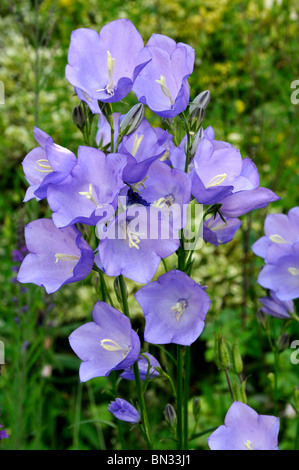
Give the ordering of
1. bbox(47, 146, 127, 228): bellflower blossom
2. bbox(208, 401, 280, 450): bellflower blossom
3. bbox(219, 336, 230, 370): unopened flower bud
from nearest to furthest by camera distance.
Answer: bbox(47, 146, 127, 228): bellflower blossom → bbox(208, 401, 280, 450): bellflower blossom → bbox(219, 336, 230, 370): unopened flower bud

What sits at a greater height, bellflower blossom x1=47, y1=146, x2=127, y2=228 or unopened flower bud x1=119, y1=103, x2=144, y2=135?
unopened flower bud x1=119, y1=103, x2=144, y2=135

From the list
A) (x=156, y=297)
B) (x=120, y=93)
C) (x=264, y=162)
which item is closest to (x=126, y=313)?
(x=156, y=297)

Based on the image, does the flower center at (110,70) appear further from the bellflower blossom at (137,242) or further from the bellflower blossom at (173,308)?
the bellflower blossom at (173,308)

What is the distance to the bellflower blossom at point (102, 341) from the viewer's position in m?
0.92

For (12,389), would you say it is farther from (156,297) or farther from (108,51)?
(108,51)

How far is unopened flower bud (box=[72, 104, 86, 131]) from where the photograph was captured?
999 mm

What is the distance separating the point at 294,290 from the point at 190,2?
2.25 m

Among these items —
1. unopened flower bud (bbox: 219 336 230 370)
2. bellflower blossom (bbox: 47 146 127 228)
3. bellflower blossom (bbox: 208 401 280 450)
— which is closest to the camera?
bellflower blossom (bbox: 47 146 127 228)

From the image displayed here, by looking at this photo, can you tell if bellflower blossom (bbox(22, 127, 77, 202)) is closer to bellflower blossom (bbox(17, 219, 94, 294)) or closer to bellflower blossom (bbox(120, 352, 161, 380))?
bellflower blossom (bbox(17, 219, 94, 294))

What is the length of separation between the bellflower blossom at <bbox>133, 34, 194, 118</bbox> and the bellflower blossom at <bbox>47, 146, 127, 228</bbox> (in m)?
0.15

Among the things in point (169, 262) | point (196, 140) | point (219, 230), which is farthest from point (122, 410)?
point (169, 262)

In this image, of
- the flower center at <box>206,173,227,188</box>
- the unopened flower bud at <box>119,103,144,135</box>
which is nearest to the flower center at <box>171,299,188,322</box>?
the flower center at <box>206,173,227,188</box>

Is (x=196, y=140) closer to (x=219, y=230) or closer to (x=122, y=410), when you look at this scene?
(x=219, y=230)

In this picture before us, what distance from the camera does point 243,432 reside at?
0.96 m
